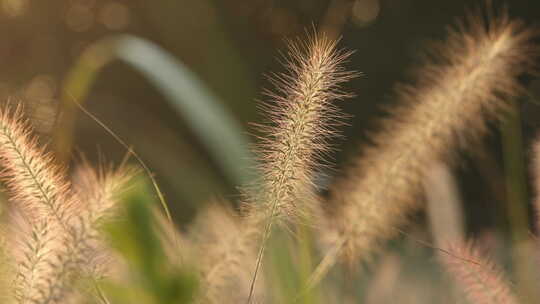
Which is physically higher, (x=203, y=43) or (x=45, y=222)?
(x=203, y=43)

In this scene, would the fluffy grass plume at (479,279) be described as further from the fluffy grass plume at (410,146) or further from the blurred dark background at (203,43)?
the blurred dark background at (203,43)

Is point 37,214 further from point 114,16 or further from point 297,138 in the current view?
point 114,16

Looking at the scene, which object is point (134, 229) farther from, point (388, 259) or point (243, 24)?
point (243, 24)

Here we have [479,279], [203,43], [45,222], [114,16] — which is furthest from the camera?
[114,16]

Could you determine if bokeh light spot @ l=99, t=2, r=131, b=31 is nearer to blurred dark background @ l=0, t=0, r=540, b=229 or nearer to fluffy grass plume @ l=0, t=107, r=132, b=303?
blurred dark background @ l=0, t=0, r=540, b=229

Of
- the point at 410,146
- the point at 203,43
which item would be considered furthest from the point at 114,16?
the point at 410,146

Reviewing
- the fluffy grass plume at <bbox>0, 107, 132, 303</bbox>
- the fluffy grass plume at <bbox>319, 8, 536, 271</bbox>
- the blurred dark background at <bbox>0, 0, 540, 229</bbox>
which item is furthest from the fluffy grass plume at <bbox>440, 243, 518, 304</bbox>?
the blurred dark background at <bbox>0, 0, 540, 229</bbox>
